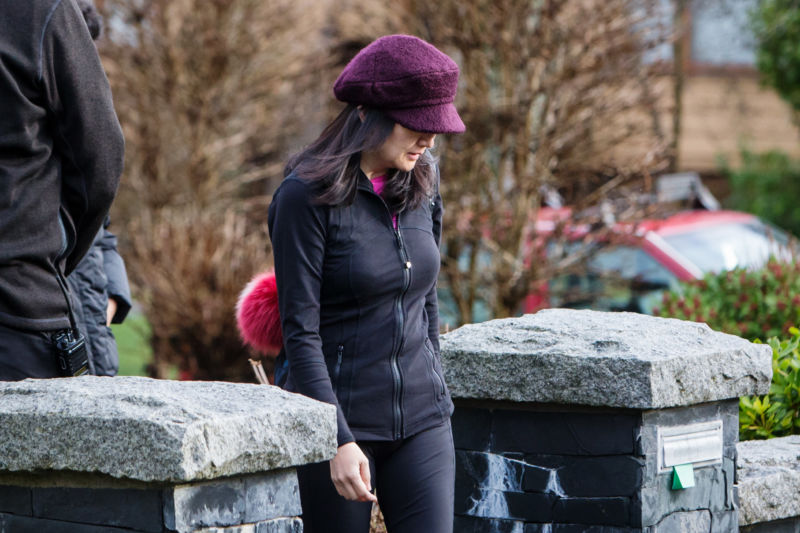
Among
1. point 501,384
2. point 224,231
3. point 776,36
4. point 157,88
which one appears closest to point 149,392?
point 501,384

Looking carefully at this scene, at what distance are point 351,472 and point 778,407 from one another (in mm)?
2142

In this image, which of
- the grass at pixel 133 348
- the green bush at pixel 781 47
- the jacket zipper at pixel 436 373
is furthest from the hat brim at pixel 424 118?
the green bush at pixel 781 47

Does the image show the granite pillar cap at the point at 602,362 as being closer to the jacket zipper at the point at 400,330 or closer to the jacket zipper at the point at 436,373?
the jacket zipper at the point at 436,373

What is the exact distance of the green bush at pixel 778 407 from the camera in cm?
419

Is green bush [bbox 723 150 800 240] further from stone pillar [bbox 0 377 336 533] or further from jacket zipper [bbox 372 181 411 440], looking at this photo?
stone pillar [bbox 0 377 336 533]

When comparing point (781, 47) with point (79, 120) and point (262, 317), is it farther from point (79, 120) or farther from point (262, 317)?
point (79, 120)

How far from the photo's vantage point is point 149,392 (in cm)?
A: 230

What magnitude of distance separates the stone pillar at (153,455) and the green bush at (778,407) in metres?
2.29

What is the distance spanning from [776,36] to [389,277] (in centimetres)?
1217

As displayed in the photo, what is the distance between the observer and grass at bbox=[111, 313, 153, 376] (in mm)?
9727

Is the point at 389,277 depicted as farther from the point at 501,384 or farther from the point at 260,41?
the point at 260,41

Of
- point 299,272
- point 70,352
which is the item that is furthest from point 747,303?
point 70,352

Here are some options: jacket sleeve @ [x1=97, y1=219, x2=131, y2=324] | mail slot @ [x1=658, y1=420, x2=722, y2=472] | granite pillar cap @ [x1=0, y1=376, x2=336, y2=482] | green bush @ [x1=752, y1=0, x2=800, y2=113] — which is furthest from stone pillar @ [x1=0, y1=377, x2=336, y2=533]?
green bush @ [x1=752, y1=0, x2=800, y2=113]

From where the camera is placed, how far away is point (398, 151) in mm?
2891
